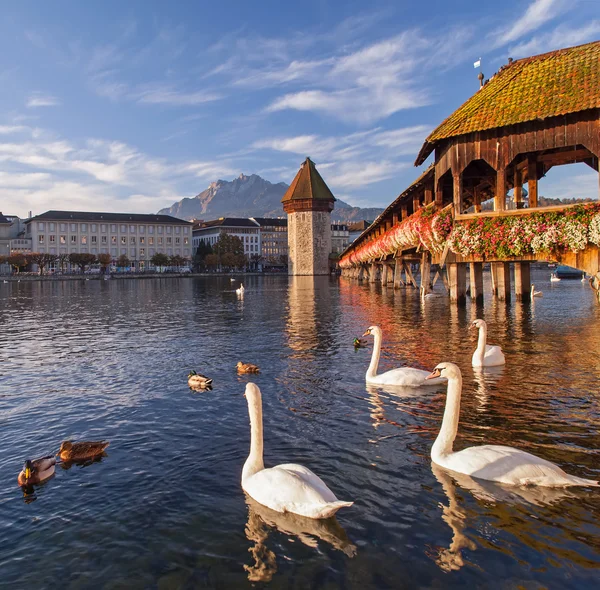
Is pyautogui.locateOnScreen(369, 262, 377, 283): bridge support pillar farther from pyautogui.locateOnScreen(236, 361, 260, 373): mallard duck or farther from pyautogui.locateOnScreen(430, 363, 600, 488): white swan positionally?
pyautogui.locateOnScreen(430, 363, 600, 488): white swan

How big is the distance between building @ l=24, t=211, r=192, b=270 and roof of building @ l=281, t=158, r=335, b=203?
5586 cm

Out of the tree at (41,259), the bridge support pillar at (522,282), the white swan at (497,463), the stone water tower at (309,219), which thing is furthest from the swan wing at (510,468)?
the tree at (41,259)

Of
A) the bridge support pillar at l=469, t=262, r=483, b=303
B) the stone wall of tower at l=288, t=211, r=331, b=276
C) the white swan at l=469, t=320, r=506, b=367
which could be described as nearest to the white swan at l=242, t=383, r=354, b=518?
the white swan at l=469, t=320, r=506, b=367

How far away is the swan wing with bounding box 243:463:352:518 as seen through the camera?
5.77 meters

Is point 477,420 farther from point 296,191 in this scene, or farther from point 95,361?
point 296,191

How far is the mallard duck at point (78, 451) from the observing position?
26.0 ft

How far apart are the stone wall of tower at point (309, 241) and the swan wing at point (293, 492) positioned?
4254 inches

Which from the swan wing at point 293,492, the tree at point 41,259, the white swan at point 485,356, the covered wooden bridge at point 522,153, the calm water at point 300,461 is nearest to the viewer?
the calm water at point 300,461

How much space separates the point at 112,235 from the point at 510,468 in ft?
540

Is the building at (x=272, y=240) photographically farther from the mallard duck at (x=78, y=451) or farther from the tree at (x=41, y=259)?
the mallard duck at (x=78, y=451)

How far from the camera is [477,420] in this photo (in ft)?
29.8

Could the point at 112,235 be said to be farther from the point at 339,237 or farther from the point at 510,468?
the point at 510,468

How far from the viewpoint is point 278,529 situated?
19.0 feet

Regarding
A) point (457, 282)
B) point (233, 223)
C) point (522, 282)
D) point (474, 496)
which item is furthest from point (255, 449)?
point (233, 223)
